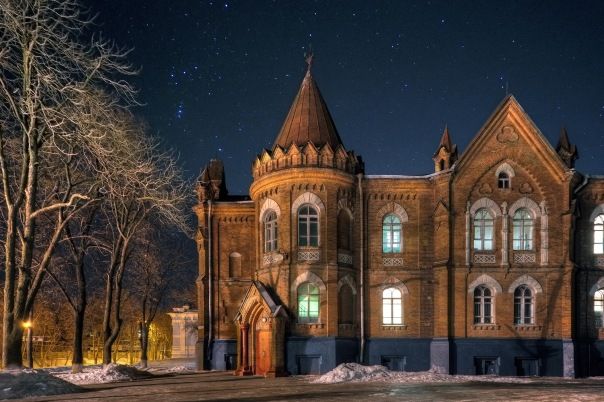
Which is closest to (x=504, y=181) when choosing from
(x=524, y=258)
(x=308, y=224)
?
(x=524, y=258)

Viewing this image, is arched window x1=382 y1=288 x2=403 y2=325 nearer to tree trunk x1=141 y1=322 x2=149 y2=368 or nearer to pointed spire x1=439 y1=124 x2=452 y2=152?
pointed spire x1=439 y1=124 x2=452 y2=152

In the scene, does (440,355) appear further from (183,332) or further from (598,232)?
(183,332)

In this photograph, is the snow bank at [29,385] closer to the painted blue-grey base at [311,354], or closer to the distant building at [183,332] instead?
the painted blue-grey base at [311,354]

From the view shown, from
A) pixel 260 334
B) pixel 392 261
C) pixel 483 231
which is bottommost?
pixel 260 334

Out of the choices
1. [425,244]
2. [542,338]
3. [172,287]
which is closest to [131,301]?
[172,287]

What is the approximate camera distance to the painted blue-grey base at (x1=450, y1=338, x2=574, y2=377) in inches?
1153

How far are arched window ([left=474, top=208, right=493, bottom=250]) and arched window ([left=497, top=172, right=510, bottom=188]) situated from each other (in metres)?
1.47

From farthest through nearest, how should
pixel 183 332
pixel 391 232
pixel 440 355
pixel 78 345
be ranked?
1. pixel 183 332
2. pixel 391 232
3. pixel 78 345
4. pixel 440 355

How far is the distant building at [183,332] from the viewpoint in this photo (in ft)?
226

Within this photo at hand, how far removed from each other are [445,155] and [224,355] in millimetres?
15867

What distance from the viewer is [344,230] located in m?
30.5

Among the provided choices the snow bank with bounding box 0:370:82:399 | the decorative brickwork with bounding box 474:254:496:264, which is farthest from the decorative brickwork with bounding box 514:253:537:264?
the snow bank with bounding box 0:370:82:399

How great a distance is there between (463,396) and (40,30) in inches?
673

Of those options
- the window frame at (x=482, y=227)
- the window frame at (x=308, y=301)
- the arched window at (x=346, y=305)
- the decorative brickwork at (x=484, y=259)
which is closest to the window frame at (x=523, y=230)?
the window frame at (x=482, y=227)
